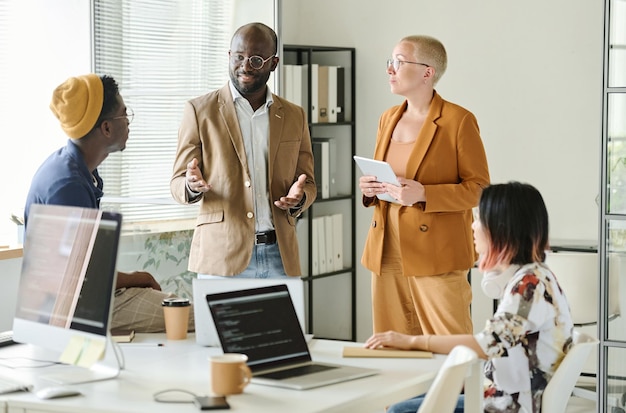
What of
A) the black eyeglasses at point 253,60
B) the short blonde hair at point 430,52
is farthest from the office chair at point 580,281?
the black eyeglasses at point 253,60

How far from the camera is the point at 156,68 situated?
14.9 feet

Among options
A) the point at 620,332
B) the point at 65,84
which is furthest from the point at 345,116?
the point at 65,84

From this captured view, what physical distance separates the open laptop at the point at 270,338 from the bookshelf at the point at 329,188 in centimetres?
322

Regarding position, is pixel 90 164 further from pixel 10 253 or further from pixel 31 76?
pixel 31 76

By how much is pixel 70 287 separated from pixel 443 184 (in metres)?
1.64

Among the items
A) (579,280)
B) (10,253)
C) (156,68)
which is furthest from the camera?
(579,280)

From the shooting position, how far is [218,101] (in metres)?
3.57

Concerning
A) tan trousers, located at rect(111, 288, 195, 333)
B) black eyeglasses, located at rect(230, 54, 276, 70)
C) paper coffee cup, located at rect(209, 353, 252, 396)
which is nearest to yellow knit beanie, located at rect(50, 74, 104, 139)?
tan trousers, located at rect(111, 288, 195, 333)

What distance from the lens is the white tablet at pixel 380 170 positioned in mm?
3443

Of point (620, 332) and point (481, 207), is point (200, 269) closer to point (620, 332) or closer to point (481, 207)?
point (481, 207)

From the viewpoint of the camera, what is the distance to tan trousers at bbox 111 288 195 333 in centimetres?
290

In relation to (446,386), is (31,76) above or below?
above

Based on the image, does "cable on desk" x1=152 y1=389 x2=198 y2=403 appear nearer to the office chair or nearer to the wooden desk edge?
the wooden desk edge

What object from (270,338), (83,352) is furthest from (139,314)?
(270,338)
